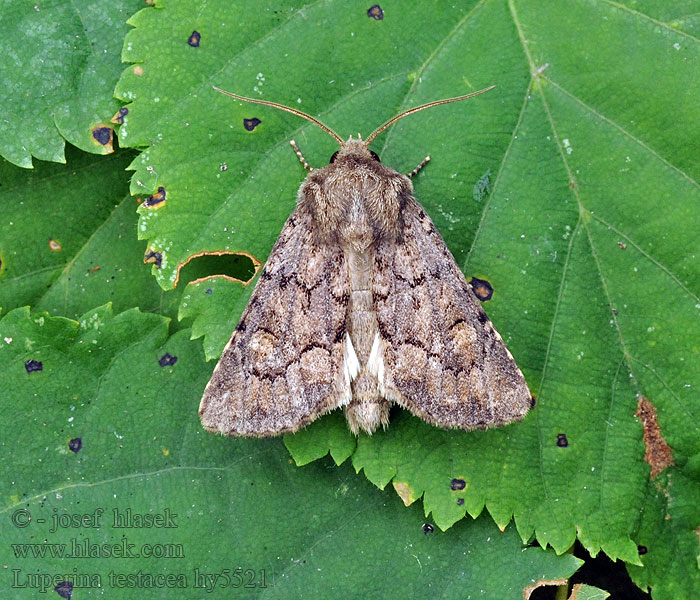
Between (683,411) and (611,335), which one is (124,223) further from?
(683,411)

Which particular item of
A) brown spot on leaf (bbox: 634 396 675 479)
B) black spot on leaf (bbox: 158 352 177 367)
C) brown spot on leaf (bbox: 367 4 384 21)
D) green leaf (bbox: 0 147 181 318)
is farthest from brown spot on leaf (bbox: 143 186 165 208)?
brown spot on leaf (bbox: 634 396 675 479)

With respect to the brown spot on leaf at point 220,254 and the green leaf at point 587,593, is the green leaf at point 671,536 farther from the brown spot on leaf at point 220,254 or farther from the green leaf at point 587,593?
the brown spot on leaf at point 220,254

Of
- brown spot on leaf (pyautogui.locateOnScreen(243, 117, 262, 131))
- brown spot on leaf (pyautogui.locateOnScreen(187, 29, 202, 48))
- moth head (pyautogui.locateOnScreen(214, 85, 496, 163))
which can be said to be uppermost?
brown spot on leaf (pyautogui.locateOnScreen(187, 29, 202, 48))

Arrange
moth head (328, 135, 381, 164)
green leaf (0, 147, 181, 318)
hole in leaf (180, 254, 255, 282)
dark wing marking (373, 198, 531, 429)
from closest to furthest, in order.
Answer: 1. dark wing marking (373, 198, 531, 429)
2. moth head (328, 135, 381, 164)
3. hole in leaf (180, 254, 255, 282)
4. green leaf (0, 147, 181, 318)

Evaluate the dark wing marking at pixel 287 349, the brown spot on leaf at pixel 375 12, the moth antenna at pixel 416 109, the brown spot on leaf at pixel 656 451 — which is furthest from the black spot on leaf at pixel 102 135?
the brown spot on leaf at pixel 656 451

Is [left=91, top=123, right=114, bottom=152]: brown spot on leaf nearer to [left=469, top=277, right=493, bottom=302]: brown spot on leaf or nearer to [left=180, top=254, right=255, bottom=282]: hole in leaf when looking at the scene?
[left=180, top=254, right=255, bottom=282]: hole in leaf

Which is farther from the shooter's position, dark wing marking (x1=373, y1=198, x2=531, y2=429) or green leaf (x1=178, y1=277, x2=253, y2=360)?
green leaf (x1=178, y1=277, x2=253, y2=360)

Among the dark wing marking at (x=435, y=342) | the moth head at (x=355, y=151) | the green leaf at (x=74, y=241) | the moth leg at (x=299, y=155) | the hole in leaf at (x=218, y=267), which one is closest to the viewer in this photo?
the dark wing marking at (x=435, y=342)
